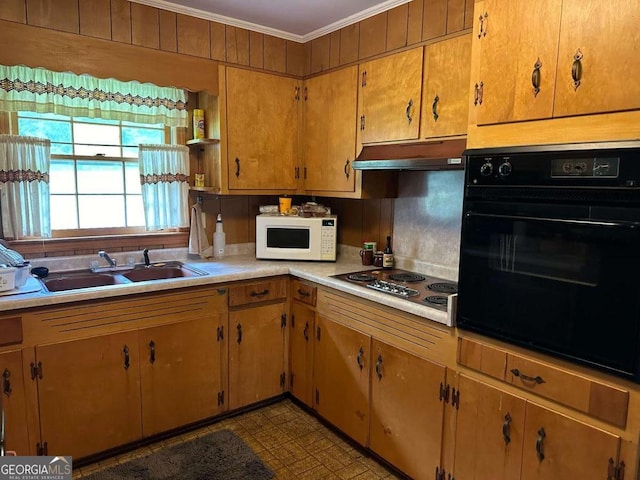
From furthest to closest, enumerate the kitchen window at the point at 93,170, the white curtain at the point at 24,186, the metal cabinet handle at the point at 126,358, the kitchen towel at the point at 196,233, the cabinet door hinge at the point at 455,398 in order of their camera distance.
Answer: the kitchen towel at the point at 196,233
the kitchen window at the point at 93,170
the white curtain at the point at 24,186
the metal cabinet handle at the point at 126,358
the cabinet door hinge at the point at 455,398

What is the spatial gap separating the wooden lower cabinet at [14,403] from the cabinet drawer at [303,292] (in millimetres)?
1476

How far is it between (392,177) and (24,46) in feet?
6.99

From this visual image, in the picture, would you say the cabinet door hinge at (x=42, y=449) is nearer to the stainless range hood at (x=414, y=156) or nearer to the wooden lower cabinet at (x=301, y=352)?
the wooden lower cabinet at (x=301, y=352)

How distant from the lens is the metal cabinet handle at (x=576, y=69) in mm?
1512

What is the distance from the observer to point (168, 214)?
9.91ft

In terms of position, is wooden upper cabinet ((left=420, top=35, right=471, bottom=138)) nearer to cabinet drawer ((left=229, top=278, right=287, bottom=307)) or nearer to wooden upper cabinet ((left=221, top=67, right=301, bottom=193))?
wooden upper cabinet ((left=221, top=67, right=301, bottom=193))

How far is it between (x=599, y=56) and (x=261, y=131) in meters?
2.07

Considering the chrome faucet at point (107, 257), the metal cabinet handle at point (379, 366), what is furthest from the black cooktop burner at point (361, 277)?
the chrome faucet at point (107, 257)

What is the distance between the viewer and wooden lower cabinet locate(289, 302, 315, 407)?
9.14 ft

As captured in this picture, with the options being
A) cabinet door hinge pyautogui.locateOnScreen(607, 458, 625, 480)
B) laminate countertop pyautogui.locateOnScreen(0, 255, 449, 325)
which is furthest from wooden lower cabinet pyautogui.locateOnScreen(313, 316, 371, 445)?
cabinet door hinge pyautogui.locateOnScreen(607, 458, 625, 480)

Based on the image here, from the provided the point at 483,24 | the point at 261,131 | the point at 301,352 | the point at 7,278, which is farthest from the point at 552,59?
the point at 7,278

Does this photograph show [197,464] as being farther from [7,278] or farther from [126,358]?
[7,278]

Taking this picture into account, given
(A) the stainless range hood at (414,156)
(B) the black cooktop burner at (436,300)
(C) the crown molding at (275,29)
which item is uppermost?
(C) the crown molding at (275,29)

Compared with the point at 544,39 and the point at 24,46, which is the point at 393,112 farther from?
the point at 24,46
